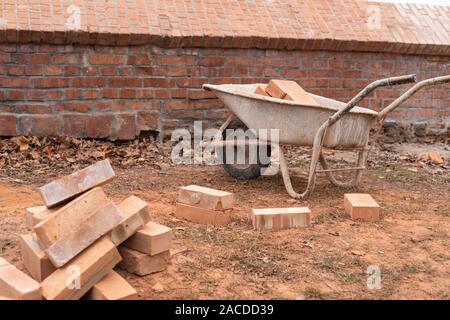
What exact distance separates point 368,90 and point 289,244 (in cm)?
148

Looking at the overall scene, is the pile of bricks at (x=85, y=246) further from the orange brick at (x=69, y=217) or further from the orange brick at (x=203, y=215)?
the orange brick at (x=203, y=215)

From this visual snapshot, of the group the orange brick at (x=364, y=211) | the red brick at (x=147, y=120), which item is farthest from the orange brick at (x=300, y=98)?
the red brick at (x=147, y=120)

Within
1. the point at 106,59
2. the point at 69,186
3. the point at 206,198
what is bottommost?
the point at 206,198

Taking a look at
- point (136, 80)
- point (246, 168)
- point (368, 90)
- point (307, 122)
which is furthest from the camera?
point (136, 80)

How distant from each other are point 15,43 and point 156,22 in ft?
4.83

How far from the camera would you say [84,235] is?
9.21ft

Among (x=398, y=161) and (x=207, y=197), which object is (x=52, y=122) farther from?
(x=398, y=161)

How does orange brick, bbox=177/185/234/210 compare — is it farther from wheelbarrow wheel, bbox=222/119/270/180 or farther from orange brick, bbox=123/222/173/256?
wheelbarrow wheel, bbox=222/119/270/180

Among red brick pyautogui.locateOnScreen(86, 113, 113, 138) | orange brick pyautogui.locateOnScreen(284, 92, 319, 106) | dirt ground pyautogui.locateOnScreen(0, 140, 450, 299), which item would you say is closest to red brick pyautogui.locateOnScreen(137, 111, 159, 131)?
red brick pyautogui.locateOnScreen(86, 113, 113, 138)

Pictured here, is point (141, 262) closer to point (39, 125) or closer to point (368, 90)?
point (368, 90)

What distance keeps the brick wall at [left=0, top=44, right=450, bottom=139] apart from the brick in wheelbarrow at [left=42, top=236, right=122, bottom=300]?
11.2 feet

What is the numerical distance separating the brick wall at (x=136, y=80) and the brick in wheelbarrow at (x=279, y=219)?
269 cm
